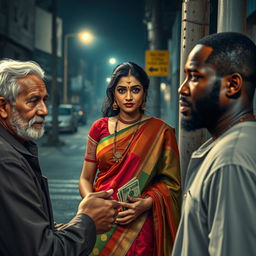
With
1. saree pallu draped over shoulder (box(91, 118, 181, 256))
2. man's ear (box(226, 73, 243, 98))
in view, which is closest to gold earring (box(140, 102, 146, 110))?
saree pallu draped over shoulder (box(91, 118, 181, 256))

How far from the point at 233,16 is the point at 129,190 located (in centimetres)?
140

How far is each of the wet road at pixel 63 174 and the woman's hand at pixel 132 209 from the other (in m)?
3.67

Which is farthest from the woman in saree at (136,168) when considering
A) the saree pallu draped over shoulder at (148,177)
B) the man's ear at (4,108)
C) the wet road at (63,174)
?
the wet road at (63,174)

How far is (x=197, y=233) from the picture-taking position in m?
1.46

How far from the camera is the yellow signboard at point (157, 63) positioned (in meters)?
12.0

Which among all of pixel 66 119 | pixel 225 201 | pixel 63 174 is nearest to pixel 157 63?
pixel 63 174

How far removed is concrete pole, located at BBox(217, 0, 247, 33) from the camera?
2852 millimetres

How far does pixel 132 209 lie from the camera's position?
2.95m

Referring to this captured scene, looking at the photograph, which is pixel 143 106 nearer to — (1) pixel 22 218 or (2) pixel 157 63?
(1) pixel 22 218

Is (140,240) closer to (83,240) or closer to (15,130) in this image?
(83,240)

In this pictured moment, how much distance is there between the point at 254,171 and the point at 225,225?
7.5 inches

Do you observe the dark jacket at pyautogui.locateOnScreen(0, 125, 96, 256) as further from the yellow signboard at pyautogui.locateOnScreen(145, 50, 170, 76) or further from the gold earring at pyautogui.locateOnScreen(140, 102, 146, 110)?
the yellow signboard at pyautogui.locateOnScreen(145, 50, 170, 76)

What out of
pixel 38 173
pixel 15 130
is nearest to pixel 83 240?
pixel 38 173

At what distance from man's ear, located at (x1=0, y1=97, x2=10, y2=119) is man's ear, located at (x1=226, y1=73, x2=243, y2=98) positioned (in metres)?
1.15
